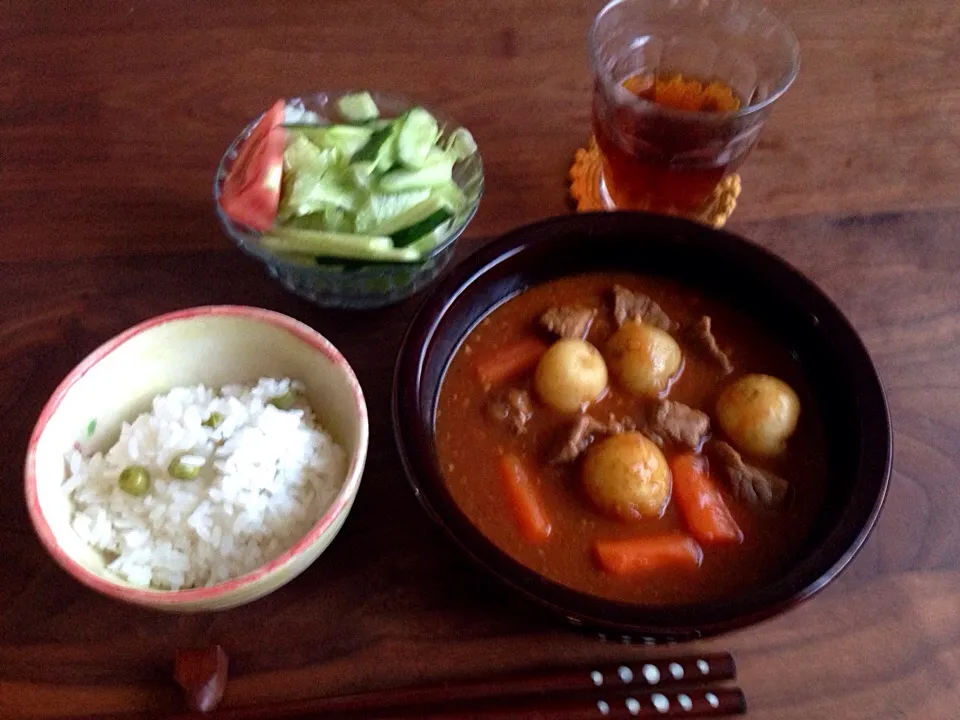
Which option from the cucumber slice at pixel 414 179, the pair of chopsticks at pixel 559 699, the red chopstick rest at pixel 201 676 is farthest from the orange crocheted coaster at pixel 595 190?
the red chopstick rest at pixel 201 676

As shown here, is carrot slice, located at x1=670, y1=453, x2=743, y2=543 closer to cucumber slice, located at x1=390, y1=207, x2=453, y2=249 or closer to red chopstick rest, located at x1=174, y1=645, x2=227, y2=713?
cucumber slice, located at x1=390, y1=207, x2=453, y2=249

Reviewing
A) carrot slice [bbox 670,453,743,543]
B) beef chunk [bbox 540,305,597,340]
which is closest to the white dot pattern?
carrot slice [bbox 670,453,743,543]

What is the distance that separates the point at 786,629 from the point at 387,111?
130cm

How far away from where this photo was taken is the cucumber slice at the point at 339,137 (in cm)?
155

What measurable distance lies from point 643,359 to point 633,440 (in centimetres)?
17

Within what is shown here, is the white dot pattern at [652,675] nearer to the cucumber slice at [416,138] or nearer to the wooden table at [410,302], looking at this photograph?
the wooden table at [410,302]

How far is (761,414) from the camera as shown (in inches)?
55.2

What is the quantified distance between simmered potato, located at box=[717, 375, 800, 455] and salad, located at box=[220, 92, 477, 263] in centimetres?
63

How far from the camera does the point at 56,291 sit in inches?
65.4

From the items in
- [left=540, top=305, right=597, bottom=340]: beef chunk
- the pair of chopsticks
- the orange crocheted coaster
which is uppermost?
the orange crocheted coaster

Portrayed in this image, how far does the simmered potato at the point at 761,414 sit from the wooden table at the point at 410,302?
0.26 meters

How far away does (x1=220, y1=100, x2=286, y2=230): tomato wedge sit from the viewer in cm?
147

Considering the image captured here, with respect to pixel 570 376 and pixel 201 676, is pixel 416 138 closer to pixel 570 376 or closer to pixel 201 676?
pixel 570 376

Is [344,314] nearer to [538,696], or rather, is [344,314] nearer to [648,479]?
[648,479]
